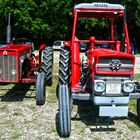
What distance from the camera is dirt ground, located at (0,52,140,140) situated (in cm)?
630

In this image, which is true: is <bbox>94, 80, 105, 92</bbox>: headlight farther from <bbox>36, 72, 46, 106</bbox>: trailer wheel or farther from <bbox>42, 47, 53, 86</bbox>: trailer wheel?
<bbox>42, 47, 53, 86</bbox>: trailer wheel

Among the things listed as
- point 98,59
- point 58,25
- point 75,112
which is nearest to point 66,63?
point 75,112

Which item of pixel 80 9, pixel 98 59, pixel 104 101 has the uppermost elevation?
pixel 80 9

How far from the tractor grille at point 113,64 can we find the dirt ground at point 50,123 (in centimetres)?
117

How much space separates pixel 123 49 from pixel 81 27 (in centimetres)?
2255

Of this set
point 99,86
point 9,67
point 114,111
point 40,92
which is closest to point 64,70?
point 40,92

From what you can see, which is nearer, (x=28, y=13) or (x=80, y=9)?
(x=80, y=9)

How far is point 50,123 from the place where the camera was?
6973 millimetres

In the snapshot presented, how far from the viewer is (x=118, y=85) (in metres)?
6.31

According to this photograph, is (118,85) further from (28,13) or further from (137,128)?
(28,13)

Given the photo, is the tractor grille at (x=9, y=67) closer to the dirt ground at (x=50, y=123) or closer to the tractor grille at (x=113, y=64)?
the dirt ground at (x=50, y=123)

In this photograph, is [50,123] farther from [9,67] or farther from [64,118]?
[9,67]

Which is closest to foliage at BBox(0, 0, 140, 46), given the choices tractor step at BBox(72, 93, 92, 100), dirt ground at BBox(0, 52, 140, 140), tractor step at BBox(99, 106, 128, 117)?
dirt ground at BBox(0, 52, 140, 140)

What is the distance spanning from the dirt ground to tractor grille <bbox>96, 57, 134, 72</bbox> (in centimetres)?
117
